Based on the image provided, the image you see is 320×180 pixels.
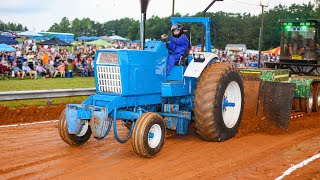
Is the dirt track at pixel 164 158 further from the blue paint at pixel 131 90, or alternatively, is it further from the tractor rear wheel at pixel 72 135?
the blue paint at pixel 131 90

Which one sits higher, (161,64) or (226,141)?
(161,64)

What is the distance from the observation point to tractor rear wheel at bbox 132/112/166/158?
6461mm

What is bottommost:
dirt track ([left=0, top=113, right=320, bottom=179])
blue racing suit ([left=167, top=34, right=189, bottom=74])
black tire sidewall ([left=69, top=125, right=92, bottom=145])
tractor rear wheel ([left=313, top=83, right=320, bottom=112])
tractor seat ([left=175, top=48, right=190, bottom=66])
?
dirt track ([left=0, top=113, right=320, bottom=179])

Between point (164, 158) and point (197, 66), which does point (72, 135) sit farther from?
point (197, 66)

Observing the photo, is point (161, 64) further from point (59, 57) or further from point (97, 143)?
point (59, 57)

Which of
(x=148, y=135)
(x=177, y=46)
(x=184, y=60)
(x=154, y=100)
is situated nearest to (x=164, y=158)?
(x=148, y=135)

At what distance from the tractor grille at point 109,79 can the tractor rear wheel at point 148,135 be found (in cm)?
73

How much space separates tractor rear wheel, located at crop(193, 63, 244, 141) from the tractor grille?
1523 millimetres

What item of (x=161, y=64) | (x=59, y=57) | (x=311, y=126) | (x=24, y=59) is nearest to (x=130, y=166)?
(x=161, y=64)

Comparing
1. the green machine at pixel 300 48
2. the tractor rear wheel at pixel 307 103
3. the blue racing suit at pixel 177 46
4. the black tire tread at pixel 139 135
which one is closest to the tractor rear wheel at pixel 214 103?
the blue racing suit at pixel 177 46

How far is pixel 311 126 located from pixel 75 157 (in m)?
6.01

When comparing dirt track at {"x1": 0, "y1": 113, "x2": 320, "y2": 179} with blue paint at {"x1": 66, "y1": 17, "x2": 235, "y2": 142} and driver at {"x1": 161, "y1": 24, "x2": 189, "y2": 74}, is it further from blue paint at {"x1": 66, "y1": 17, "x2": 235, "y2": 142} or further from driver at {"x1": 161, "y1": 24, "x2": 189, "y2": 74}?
driver at {"x1": 161, "y1": 24, "x2": 189, "y2": 74}

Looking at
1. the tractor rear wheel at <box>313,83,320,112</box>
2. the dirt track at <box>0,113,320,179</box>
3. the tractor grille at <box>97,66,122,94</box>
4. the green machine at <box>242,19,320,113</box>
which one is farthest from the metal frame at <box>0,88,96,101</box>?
the green machine at <box>242,19,320,113</box>

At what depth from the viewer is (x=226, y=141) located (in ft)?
26.5
